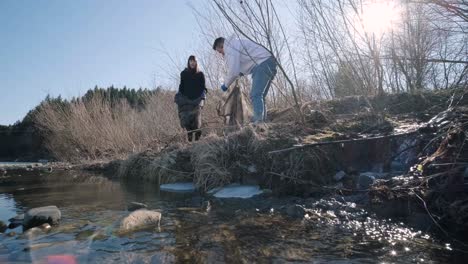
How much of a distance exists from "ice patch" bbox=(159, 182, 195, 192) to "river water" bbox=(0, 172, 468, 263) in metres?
1.09

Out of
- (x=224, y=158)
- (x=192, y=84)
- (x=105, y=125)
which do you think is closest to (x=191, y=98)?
(x=192, y=84)

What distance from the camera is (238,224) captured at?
9.26 feet

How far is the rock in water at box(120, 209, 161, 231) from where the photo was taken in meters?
2.78

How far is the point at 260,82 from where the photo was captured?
5.35m

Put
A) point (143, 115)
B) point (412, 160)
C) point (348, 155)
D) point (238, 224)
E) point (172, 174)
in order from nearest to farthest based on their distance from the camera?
1. point (238, 224)
2. point (412, 160)
3. point (348, 155)
4. point (172, 174)
5. point (143, 115)

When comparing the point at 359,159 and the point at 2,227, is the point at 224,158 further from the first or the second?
the point at 2,227

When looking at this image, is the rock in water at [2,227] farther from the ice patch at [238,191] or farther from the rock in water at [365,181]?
the rock in water at [365,181]

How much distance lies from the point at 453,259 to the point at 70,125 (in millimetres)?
13019

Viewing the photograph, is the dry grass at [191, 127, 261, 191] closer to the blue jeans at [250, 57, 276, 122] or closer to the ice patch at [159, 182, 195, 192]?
the ice patch at [159, 182, 195, 192]

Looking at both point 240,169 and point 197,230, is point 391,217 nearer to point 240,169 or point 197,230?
point 197,230

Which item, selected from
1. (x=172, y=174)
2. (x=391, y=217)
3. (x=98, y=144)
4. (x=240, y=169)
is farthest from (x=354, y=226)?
(x=98, y=144)

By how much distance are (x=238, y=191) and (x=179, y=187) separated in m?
1.11

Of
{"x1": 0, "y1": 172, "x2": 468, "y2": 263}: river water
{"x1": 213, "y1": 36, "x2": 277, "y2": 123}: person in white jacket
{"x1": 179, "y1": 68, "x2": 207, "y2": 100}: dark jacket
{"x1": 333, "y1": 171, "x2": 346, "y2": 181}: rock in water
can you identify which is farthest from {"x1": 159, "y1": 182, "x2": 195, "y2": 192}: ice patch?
{"x1": 179, "y1": 68, "x2": 207, "y2": 100}: dark jacket

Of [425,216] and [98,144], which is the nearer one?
[425,216]
